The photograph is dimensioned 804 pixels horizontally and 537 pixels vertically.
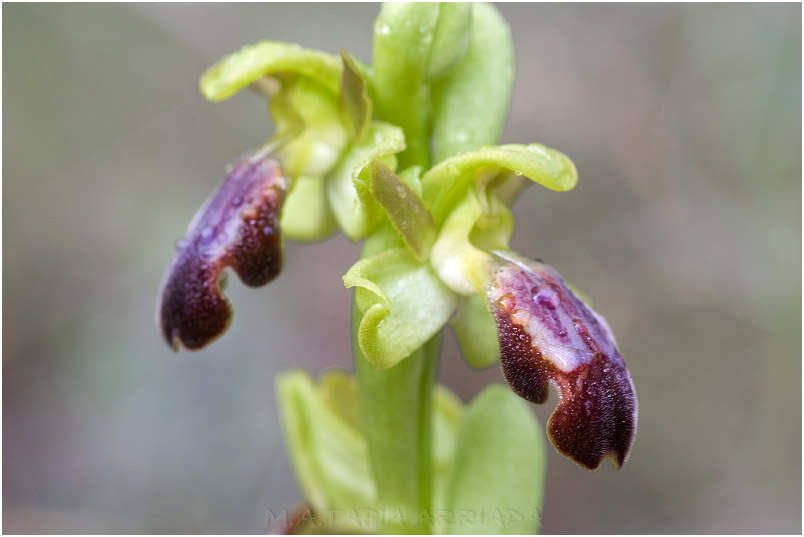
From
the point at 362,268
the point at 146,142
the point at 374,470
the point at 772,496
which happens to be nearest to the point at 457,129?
the point at 362,268

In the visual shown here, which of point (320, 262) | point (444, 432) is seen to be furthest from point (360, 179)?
point (320, 262)

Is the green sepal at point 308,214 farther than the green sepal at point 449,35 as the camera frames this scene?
Yes

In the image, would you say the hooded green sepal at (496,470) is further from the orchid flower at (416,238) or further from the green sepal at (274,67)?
the green sepal at (274,67)

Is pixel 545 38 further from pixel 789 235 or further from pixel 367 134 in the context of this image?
pixel 367 134

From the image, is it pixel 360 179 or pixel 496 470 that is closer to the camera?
pixel 360 179

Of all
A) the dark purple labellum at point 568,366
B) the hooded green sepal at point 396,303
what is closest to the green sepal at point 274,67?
the hooded green sepal at point 396,303

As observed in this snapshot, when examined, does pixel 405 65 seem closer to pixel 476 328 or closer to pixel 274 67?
pixel 274 67
